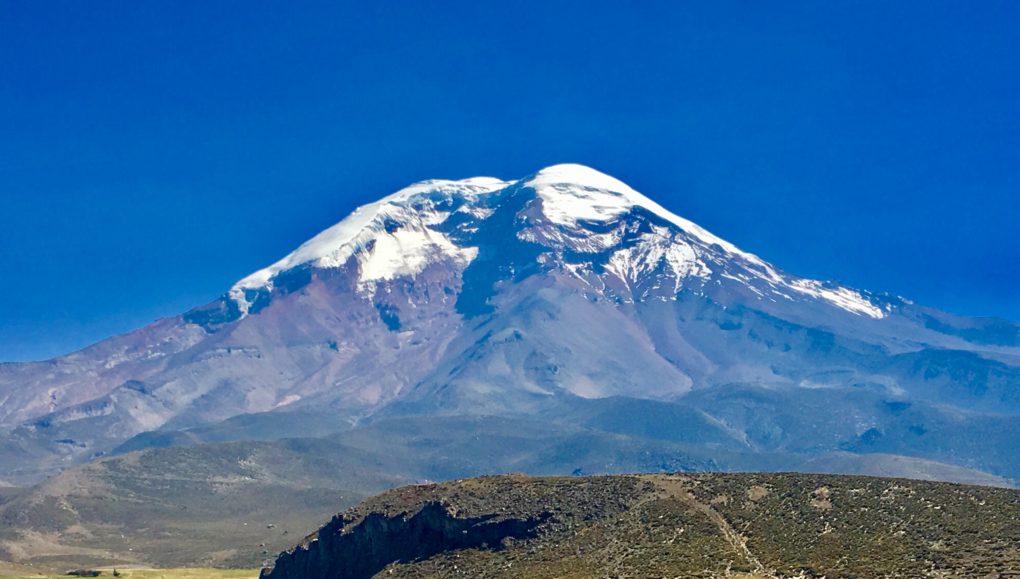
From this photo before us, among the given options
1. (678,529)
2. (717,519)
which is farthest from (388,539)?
(717,519)

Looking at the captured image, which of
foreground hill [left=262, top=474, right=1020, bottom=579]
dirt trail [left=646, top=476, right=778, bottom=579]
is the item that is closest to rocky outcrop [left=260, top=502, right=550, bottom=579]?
foreground hill [left=262, top=474, right=1020, bottom=579]

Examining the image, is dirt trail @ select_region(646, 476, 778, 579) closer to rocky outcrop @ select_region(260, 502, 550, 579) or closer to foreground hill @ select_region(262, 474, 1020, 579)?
foreground hill @ select_region(262, 474, 1020, 579)

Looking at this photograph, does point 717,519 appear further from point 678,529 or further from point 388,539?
point 388,539

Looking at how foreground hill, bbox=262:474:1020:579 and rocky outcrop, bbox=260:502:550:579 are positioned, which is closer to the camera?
foreground hill, bbox=262:474:1020:579

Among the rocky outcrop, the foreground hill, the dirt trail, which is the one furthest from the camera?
the rocky outcrop

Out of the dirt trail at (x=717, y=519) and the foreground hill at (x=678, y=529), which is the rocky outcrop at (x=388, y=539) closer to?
the foreground hill at (x=678, y=529)

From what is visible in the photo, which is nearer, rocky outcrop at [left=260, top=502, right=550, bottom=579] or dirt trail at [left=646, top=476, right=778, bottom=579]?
dirt trail at [left=646, top=476, right=778, bottom=579]

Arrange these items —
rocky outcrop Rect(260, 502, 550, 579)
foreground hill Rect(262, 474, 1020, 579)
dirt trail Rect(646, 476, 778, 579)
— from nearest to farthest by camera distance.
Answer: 1. foreground hill Rect(262, 474, 1020, 579)
2. dirt trail Rect(646, 476, 778, 579)
3. rocky outcrop Rect(260, 502, 550, 579)
